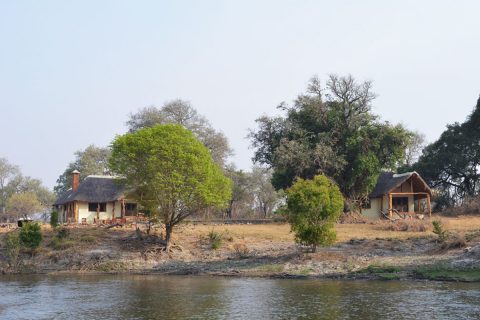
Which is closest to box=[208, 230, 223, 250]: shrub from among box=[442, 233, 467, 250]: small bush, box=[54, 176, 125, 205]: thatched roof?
box=[54, 176, 125, 205]: thatched roof

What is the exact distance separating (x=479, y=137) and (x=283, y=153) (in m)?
25.9

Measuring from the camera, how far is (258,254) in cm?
4138

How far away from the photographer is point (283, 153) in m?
55.6

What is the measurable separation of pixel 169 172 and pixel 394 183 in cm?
A: 2701

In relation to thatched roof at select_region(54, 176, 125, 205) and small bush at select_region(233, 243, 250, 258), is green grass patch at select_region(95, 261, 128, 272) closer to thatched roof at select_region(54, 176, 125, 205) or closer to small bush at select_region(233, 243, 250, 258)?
small bush at select_region(233, 243, 250, 258)

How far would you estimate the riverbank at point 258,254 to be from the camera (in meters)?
34.4

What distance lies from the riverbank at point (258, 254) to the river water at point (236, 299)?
2727mm

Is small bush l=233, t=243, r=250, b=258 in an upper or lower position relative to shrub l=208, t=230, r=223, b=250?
lower

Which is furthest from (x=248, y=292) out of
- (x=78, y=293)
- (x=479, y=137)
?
(x=479, y=137)

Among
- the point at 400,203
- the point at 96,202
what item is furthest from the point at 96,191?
the point at 400,203

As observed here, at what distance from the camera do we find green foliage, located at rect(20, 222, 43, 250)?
4175 cm

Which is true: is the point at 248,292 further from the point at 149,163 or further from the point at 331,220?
the point at 149,163

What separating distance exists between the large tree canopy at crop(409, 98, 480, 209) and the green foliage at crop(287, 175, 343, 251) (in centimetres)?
3359

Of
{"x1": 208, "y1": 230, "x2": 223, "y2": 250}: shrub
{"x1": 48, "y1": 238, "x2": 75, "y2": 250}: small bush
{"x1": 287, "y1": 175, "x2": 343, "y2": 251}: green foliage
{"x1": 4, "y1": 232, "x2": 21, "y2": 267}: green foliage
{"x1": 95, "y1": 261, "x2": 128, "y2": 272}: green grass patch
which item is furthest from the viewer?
{"x1": 208, "y1": 230, "x2": 223, "y2": 250}: shrub
